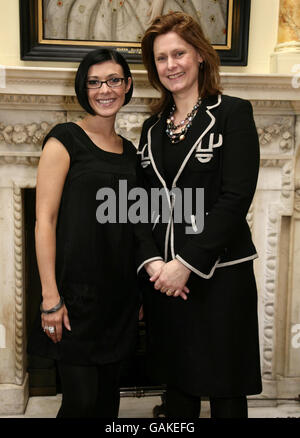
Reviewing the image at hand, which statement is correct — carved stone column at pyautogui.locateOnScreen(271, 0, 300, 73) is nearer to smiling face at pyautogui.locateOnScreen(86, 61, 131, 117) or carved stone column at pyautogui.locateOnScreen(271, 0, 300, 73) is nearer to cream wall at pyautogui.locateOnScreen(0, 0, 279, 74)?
cream wall at pyautogui.locateOnScreen(0, 0, 279, 74)

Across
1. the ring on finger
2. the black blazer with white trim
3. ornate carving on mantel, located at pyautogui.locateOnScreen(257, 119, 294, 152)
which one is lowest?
the ring on finger

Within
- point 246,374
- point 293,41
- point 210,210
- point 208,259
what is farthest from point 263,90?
point 246,374

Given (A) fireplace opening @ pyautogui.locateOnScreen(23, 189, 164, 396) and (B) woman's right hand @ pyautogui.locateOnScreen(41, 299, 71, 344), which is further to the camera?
(A) fireplace opening @ pyautogui.locateOnScreen(23, 189, 164, 396)

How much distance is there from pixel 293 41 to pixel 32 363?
232cm

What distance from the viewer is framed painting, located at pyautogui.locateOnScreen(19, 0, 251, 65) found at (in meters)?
2.42

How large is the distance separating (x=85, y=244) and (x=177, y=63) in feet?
2.36

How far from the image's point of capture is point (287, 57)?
2.50 m

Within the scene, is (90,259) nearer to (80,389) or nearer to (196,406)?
(80,389)

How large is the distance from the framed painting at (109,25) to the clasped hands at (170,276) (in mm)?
1305

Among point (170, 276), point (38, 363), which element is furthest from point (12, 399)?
point (170, 276)

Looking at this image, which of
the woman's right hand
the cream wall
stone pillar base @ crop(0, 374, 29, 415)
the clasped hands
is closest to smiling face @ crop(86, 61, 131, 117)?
the clasped hands

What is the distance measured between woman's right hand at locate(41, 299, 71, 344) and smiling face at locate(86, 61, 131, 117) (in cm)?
73

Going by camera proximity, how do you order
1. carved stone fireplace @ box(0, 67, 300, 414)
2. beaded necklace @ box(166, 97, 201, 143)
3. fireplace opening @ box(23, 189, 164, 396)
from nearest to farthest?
beaded necklace @ box(166, 97, 201, 143), carved stone fireplace @ box(0, 67, 300, 414), fireplace opening @ box(23, 189, 164, 396)

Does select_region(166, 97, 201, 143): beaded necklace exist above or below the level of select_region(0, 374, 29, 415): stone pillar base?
above
